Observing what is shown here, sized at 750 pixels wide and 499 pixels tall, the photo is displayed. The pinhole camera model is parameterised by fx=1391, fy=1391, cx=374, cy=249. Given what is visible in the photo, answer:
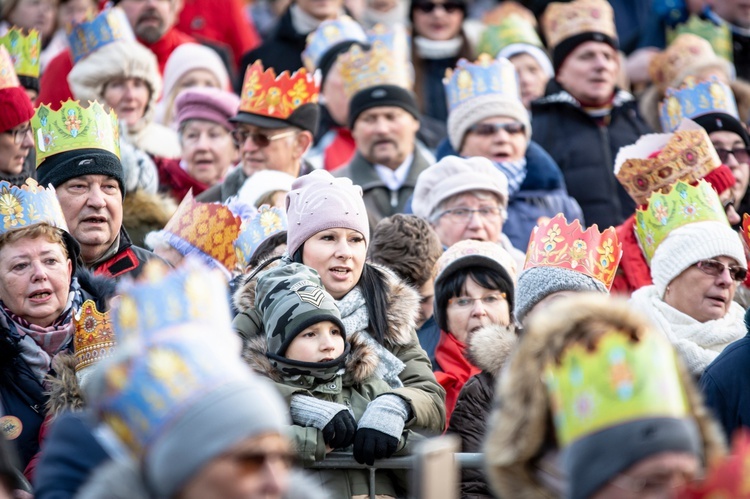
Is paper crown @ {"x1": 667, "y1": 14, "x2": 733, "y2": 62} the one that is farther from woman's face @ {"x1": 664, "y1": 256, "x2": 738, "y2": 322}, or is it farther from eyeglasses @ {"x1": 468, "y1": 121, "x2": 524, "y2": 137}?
woman's face @ {"x1": 664, "y1": 256, "x2": 738, "y2": 322}

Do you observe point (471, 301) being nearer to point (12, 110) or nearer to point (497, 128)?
point (497, 128)

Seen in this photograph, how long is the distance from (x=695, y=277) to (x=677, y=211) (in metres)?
0.44

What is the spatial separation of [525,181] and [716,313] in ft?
7.45

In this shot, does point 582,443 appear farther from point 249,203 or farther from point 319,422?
point 249,203

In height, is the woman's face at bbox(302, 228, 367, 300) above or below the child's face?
above

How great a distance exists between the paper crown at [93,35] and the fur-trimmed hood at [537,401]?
640cm

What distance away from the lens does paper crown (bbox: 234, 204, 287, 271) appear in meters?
7.70

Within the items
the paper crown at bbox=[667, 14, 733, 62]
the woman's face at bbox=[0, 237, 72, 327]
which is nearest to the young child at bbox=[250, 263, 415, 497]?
the woman's face at bbox=[0, 237, 72, 327]

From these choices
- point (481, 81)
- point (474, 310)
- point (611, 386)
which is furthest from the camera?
point (481, 81)

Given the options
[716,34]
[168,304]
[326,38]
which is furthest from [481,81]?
[168,304]

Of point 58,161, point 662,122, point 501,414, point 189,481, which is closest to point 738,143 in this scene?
point 662,122

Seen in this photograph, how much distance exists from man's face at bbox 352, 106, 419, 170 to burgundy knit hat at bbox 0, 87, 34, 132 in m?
2.40

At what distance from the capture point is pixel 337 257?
6.59 metres

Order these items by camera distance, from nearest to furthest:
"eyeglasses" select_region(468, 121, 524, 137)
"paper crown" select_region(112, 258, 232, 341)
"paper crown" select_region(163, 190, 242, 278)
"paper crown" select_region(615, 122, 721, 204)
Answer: "paper crown" select_region(112, 258, 232, 341) → "paper crown" select_region(163, 190, 242, 278) → "paper crown" select_region(615, 122, 721, 204) → "eyeglasses" select_region(468, 121, 524, 137)
